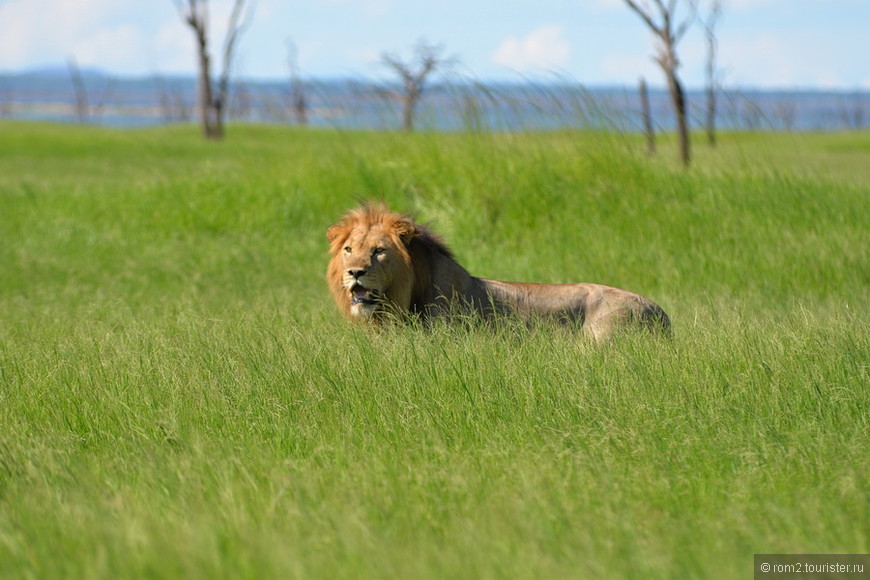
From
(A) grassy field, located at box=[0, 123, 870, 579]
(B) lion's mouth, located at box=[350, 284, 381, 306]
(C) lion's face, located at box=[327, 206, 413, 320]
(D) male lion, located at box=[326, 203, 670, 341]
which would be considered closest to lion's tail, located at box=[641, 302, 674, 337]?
(D) male lion, located at box=[326, 203, 670, 341]

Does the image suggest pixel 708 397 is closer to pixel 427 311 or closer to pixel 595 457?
pixel 595 457

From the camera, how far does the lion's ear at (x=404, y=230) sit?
248 inches

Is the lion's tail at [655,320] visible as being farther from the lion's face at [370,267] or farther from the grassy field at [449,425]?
the lion's face at [370,267]

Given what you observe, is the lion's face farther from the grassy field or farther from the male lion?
the grassy field

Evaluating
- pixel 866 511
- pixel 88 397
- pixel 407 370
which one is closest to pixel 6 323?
pixel 88 397

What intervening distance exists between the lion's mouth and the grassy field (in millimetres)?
222

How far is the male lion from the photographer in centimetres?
615

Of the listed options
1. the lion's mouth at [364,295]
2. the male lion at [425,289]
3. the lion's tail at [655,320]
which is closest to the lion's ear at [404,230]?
the male lion at [425,289]

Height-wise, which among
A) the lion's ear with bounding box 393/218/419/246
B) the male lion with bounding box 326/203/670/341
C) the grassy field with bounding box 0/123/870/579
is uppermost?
the lion's ear with bounding box 393/218/419/246

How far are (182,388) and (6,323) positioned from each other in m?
3.01

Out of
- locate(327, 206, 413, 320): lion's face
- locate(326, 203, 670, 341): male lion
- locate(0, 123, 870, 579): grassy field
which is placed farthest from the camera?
locate(326, 203, 670, 341): male lion

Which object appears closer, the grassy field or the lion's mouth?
the grassy field

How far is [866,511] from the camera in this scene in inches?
142

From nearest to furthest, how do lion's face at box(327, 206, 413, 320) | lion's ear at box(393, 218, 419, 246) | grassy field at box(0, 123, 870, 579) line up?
1. grassy field at box(0, 123, 870, 579)
2. lion's face at box(327, 206, 413, 320)
3. lion's ear at box(393, 218, 419, 246)
